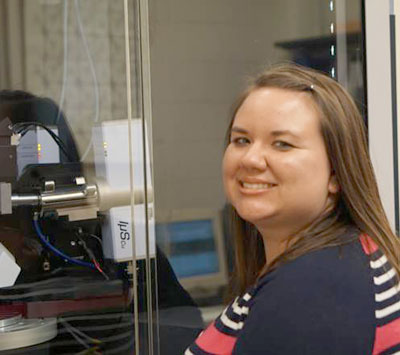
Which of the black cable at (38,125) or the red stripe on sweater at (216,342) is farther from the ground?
the black cable at (38,125)

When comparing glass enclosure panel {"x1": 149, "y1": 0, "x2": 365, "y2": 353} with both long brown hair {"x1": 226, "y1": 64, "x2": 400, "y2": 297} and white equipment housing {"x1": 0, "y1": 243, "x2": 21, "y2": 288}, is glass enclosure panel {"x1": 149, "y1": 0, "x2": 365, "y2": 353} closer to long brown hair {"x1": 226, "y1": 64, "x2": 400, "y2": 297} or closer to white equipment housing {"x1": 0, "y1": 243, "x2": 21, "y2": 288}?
white equipment housing {"x1": 0, "y1": 243, "x2": 21, "y2": 288}

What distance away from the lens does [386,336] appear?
72 centimetres

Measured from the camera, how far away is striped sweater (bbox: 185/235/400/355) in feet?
2.24

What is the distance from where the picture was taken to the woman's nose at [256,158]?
0.81m

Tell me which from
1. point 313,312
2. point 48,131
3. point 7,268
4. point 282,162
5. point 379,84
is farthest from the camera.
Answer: point 379,84

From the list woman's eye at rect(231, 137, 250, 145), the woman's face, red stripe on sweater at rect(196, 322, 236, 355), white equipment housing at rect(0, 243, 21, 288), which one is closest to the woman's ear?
the woman's face

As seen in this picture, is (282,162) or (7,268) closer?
(282,162)

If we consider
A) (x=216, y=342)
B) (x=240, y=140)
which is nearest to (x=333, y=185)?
(x=240, y=140)

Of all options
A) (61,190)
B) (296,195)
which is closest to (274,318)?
(296,195)

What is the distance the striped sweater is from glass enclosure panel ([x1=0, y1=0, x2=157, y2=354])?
0.69 meters

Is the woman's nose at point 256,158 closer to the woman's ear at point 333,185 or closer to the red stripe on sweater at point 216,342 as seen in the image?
the woman's ear at point 333,185

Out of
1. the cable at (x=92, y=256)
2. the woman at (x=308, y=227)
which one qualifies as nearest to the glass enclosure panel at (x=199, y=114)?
the cable at (x=92, y=256)

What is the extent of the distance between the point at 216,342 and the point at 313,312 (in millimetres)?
143

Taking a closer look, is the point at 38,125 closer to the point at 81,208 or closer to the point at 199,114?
the point at 81,208
